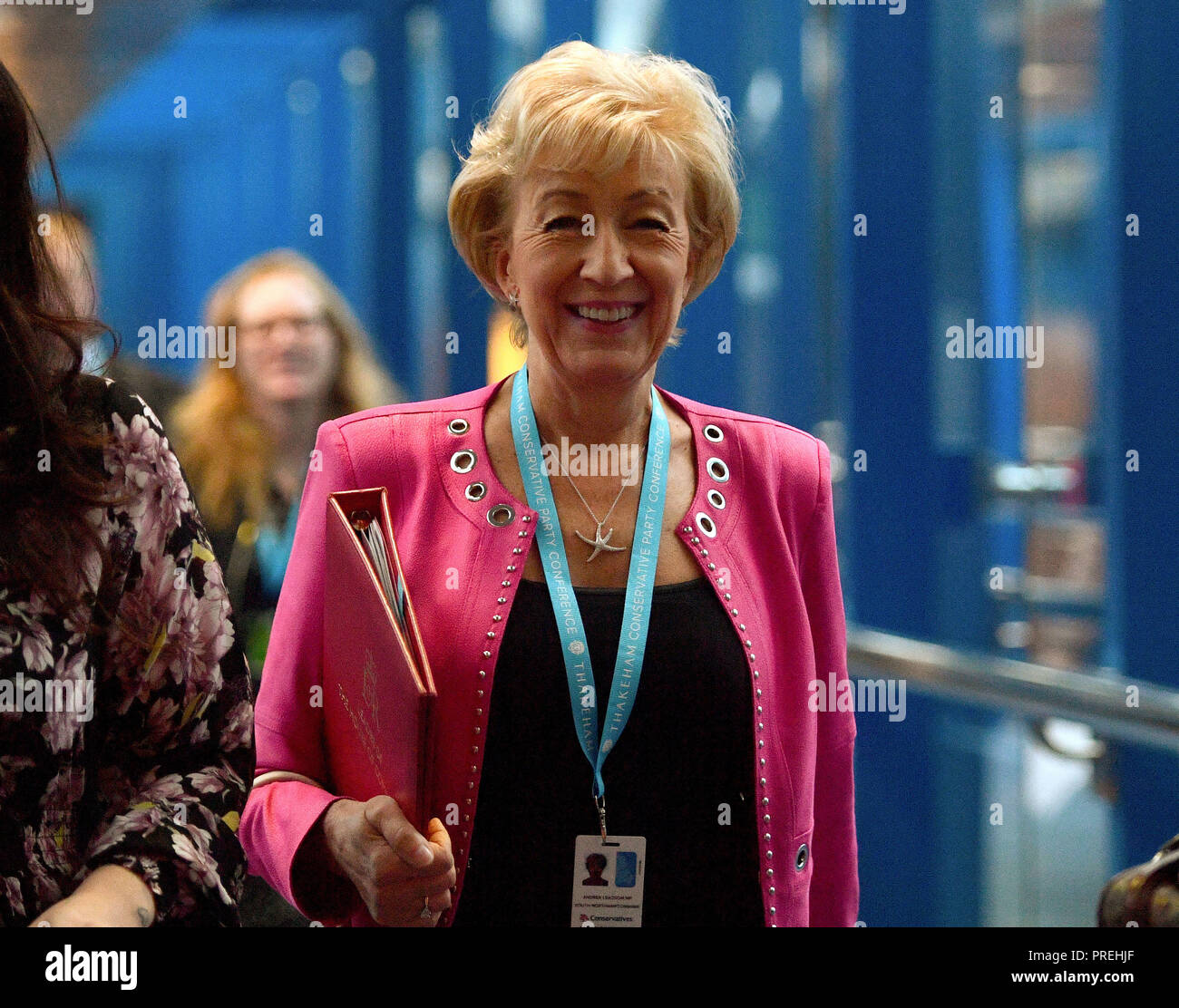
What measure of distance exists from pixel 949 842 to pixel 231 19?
113 inches

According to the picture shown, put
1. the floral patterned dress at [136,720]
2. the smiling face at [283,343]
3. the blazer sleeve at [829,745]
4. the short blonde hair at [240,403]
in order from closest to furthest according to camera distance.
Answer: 1. the floral patterned dress at [136,720]
2. the blazer sleeve at [829,745]
3. the short blonde hair at [240,403]
4. the smiling face at [283,343]

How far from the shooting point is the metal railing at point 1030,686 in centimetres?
224

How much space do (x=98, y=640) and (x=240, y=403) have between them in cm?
143

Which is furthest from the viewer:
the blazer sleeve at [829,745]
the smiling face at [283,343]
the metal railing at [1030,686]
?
the smiling face at [283,343]

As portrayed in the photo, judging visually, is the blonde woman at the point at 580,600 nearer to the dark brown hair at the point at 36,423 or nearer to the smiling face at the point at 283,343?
the dark brown hair at the point at 36,423

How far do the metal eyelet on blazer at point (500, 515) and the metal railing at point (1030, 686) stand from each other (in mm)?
1229

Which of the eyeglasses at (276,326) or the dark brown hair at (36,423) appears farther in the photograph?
the eyeglasses at (276,326)

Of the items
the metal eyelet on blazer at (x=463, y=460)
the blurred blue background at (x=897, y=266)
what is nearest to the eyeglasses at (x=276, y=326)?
the blurred blue background at (x=897, y=266)

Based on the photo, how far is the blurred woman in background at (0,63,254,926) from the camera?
124 cm

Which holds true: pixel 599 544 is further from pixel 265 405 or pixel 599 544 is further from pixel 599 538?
pixel 265 405

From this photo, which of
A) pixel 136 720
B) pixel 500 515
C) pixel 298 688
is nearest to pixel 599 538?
pixel 500 515

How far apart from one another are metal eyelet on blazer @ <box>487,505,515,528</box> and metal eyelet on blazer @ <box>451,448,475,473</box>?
6cm
